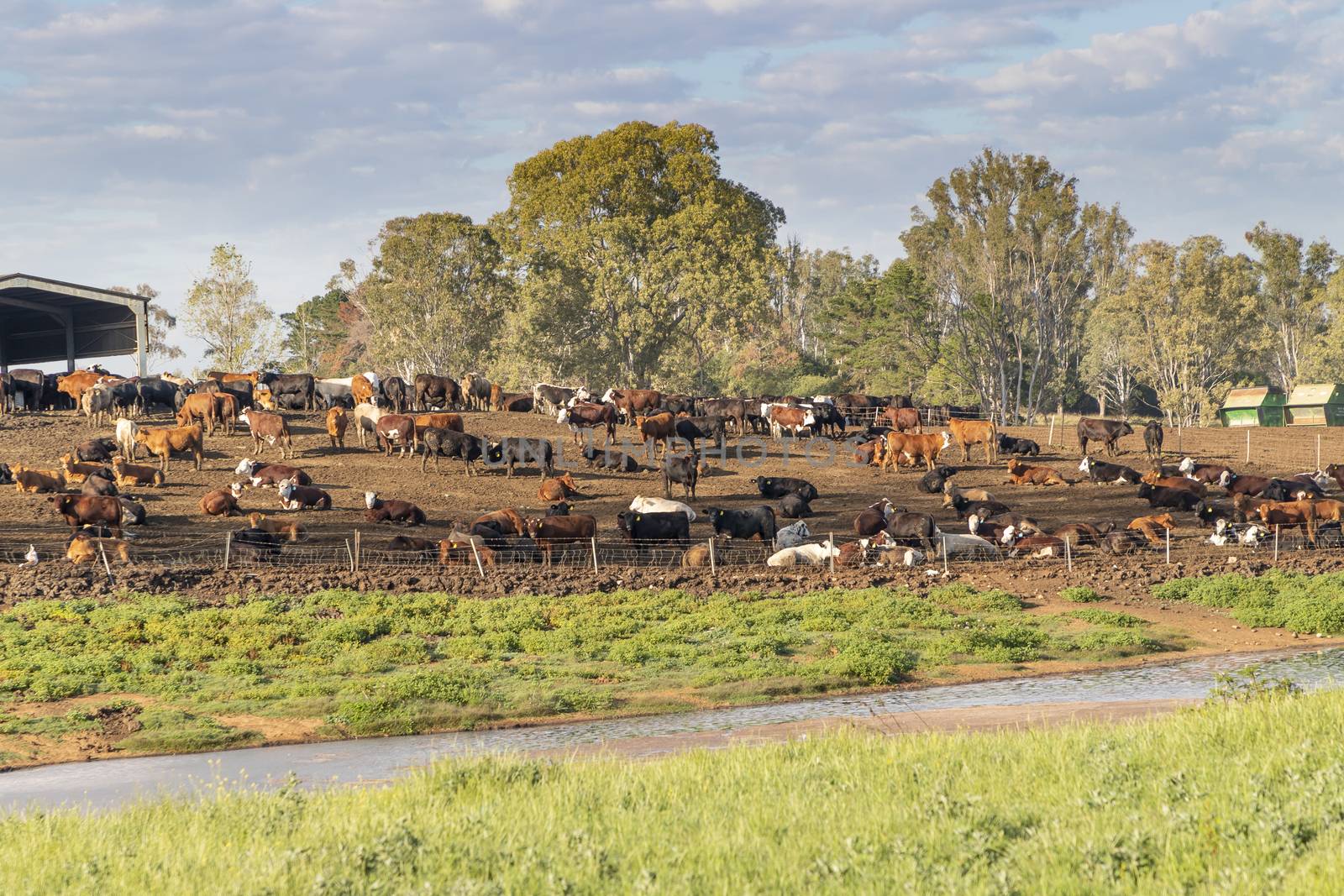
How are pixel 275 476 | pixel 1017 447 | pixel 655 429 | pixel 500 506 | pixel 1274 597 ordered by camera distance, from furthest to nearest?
pixel 1017 447
pixel 655 429
pixel 275 476
pixel 500 506
pixel 1274 597

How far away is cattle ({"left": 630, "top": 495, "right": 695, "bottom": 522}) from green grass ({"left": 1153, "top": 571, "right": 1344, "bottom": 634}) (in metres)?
10.4

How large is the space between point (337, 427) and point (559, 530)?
13.4 meters

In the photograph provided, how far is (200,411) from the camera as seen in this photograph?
124ft

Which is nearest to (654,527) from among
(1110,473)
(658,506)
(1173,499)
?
(658,506)

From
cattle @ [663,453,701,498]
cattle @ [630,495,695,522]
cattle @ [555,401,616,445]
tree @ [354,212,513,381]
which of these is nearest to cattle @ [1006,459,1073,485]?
cattle @ [663,453,701,498]

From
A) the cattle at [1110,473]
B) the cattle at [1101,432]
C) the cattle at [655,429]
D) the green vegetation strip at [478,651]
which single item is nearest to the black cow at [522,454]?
the cattle at [655,429]

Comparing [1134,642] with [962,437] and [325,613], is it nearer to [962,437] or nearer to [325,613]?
[325,613]

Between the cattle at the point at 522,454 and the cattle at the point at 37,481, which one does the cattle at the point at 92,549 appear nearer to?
the cattle at the point at 37,481

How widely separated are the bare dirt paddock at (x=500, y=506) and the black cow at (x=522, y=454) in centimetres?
48

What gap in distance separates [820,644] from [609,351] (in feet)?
148

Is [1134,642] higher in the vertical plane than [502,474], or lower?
lower

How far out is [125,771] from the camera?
14367mm

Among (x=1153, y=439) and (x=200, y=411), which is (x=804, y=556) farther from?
(x=200, y=411)

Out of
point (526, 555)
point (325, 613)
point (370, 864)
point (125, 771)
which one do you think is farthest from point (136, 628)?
point (370, 864)
